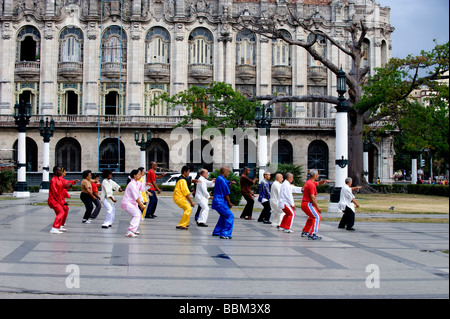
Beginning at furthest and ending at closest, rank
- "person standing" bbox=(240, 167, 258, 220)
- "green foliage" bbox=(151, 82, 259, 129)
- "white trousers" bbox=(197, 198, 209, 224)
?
"green foliage" bbox=(151, 82, 259, 129), "person standing" bbox=(240, 167, 258, 220), "white trousers" bbox=(197, 198, 209, 224)

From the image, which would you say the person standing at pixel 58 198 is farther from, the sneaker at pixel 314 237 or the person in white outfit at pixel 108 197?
the sneaker at pixel 314 237

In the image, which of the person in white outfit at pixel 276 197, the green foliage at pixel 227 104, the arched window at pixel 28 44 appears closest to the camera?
the person in white outfit at pixel 276 197

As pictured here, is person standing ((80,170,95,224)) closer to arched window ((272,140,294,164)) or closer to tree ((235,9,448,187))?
tree ((235,9,448,187))

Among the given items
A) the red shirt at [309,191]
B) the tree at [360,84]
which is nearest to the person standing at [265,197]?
the red shirt at [309,191]

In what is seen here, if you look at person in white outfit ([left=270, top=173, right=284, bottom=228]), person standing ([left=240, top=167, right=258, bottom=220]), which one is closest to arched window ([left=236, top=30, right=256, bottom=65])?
person standing ([left=240, top=167, right=258, bottom=220])

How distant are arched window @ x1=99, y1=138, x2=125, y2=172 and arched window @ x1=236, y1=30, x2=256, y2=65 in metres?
13.1

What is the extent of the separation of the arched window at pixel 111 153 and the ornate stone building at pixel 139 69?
0.29 ft

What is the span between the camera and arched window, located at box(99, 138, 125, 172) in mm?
53719

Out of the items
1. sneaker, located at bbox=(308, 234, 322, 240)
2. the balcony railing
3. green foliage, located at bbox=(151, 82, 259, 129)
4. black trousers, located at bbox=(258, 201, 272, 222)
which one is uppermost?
the balcony railing

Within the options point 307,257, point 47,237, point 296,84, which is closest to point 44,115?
point 296,84

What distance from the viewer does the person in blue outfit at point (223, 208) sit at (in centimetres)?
1529

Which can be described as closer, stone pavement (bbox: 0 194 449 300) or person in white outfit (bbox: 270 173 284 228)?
stone pavement (bbox: 0 194 449 300)

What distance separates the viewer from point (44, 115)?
52.6 metres

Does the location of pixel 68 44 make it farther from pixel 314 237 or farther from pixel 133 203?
pixel 314 237
